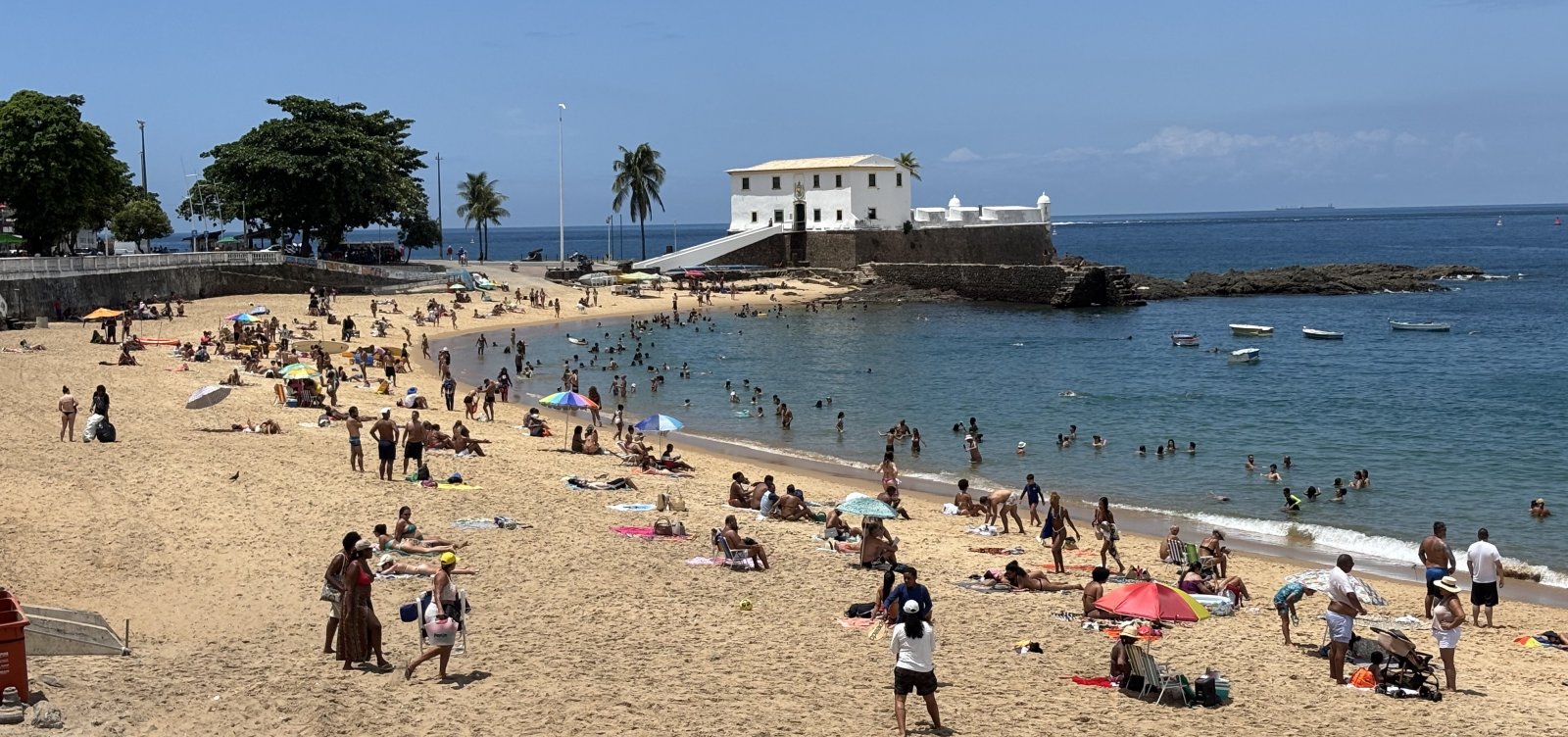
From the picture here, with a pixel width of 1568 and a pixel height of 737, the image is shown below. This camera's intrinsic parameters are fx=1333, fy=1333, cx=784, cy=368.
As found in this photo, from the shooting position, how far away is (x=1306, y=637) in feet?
45.0

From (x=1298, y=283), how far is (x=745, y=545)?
64.9m

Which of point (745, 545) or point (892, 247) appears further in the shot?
point (892, 247)

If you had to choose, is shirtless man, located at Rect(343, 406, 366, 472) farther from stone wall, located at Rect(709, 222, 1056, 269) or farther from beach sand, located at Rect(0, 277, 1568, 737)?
stone wall, located at Rect(709, 222, 1056, 269)

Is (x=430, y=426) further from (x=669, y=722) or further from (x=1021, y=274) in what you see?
(x=1021, y=274)

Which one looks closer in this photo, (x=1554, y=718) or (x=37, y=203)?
(x=1554, y=718)

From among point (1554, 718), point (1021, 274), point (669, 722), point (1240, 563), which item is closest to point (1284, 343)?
point (1021, 274)

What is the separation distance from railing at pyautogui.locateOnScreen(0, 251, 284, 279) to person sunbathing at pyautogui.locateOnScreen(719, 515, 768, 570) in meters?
28.8

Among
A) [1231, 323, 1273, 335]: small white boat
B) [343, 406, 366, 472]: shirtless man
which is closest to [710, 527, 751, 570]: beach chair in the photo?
[343, 406, 366, 472]: shirtless man

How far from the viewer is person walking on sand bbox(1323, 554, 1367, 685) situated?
11820mm

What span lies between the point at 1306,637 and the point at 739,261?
60.0 m

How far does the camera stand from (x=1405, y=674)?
11.7m

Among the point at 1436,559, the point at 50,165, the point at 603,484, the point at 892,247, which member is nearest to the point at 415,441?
the point at 603,484

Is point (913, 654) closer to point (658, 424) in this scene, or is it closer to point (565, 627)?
point (565, 627)

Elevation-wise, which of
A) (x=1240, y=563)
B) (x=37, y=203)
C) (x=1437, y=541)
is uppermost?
(x=37, y=203)
